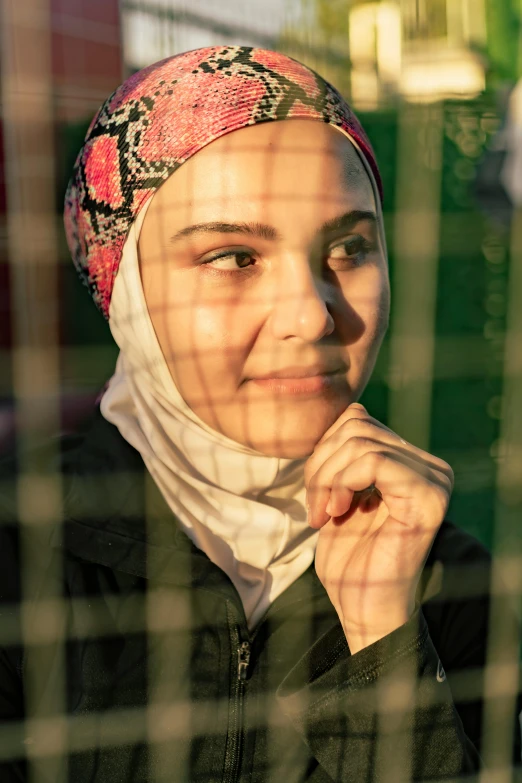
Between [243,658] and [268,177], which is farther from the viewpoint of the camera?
[243,658]

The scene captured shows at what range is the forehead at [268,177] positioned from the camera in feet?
2.10

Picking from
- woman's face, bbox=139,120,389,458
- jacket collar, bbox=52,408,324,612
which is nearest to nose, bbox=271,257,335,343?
woman's face, bbox=139,120,389,458

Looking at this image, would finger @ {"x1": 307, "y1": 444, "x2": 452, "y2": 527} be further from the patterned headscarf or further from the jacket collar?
the patterned headscarf

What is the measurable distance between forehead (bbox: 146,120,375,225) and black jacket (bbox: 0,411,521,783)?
297 millimetres

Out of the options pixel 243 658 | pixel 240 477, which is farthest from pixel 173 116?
pixel 243 658

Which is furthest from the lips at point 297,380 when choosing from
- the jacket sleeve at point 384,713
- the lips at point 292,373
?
the jacket sleeve at point 384,713

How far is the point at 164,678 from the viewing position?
747 mm

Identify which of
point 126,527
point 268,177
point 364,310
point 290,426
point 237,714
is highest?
point 268,177

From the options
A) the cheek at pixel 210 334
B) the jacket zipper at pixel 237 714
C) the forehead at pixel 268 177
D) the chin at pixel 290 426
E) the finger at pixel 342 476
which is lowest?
the jacket zipper at pixel 237 714

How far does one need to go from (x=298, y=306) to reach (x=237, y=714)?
0.41 metres

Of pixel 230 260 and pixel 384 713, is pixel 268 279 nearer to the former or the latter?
pixel 230 260

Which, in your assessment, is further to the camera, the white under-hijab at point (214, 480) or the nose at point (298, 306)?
the white under-hijab at point (214, 480)

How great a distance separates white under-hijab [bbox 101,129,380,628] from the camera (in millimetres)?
758

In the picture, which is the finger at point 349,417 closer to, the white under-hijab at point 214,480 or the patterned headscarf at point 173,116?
the white under-hijab at point 214,480
